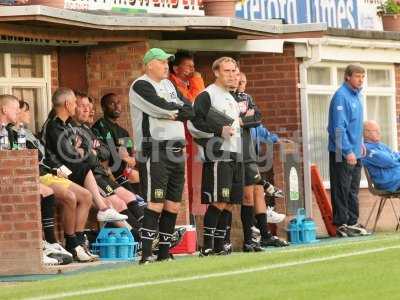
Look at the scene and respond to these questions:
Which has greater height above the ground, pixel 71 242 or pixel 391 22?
pixel 391 22

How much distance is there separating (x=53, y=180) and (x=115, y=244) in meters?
1.01

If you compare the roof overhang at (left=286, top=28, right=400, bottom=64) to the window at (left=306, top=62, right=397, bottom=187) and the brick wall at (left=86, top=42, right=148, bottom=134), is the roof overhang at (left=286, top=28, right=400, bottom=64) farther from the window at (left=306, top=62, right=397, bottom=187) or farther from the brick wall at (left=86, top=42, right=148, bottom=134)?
the brick wall at (left=86, top=42, right=148, bottom=134)

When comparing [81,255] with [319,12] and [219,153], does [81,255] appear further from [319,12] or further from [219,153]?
[319,12]

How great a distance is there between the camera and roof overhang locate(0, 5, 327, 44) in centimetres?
1728

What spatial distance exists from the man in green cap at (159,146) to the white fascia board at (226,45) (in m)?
4.53

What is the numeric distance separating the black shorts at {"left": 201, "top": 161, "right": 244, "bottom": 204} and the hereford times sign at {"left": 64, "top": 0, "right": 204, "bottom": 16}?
3.12m

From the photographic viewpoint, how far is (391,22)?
26375 millimetres

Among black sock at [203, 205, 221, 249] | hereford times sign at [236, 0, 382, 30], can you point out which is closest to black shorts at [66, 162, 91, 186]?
black sock at [203, 205, 221, 249]

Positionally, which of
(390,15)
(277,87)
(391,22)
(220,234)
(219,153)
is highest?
(390,15)

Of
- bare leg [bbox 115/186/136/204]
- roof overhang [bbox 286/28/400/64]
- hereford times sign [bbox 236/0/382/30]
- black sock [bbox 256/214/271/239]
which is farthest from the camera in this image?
roof overhang [bbox 286/28/400/64]

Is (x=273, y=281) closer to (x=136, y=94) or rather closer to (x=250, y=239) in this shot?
(x=136, y=94)

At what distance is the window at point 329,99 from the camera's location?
2438cm

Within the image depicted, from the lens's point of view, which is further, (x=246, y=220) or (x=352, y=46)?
(x=352, y=46)

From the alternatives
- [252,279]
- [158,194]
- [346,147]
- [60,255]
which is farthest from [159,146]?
[346,147]
